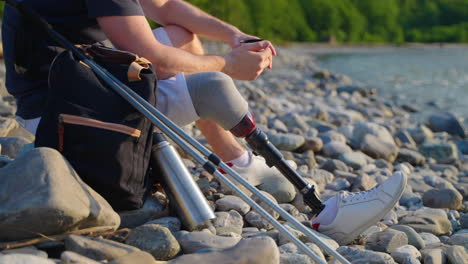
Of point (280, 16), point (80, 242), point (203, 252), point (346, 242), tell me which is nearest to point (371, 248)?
point (346, 242)

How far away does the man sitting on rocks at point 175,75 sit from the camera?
2734 mm

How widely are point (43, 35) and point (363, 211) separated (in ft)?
5.60

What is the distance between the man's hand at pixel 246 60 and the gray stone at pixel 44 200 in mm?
1064

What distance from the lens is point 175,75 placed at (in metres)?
2.90

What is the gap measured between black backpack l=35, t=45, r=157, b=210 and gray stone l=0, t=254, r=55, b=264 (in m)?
0.53

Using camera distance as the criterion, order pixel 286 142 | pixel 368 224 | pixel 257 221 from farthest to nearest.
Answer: pixel 286 142 < pixel 257 221 < pixel 368 224

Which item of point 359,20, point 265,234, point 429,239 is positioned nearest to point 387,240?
point 429,239

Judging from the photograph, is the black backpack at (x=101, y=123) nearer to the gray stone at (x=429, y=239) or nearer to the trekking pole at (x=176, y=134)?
the trekking pole at (x=176, y=134)

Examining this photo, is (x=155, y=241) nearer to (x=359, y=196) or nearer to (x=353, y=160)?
(x=359, y=196)

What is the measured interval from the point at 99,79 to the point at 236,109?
65 cm

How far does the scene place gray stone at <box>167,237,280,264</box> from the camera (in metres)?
2.15

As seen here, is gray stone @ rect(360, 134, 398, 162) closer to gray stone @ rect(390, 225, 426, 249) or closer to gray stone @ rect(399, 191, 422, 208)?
gray stone @ rect(399, 191, 422, 208)

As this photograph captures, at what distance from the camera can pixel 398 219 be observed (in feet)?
12.0

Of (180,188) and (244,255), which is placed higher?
(244,255)
